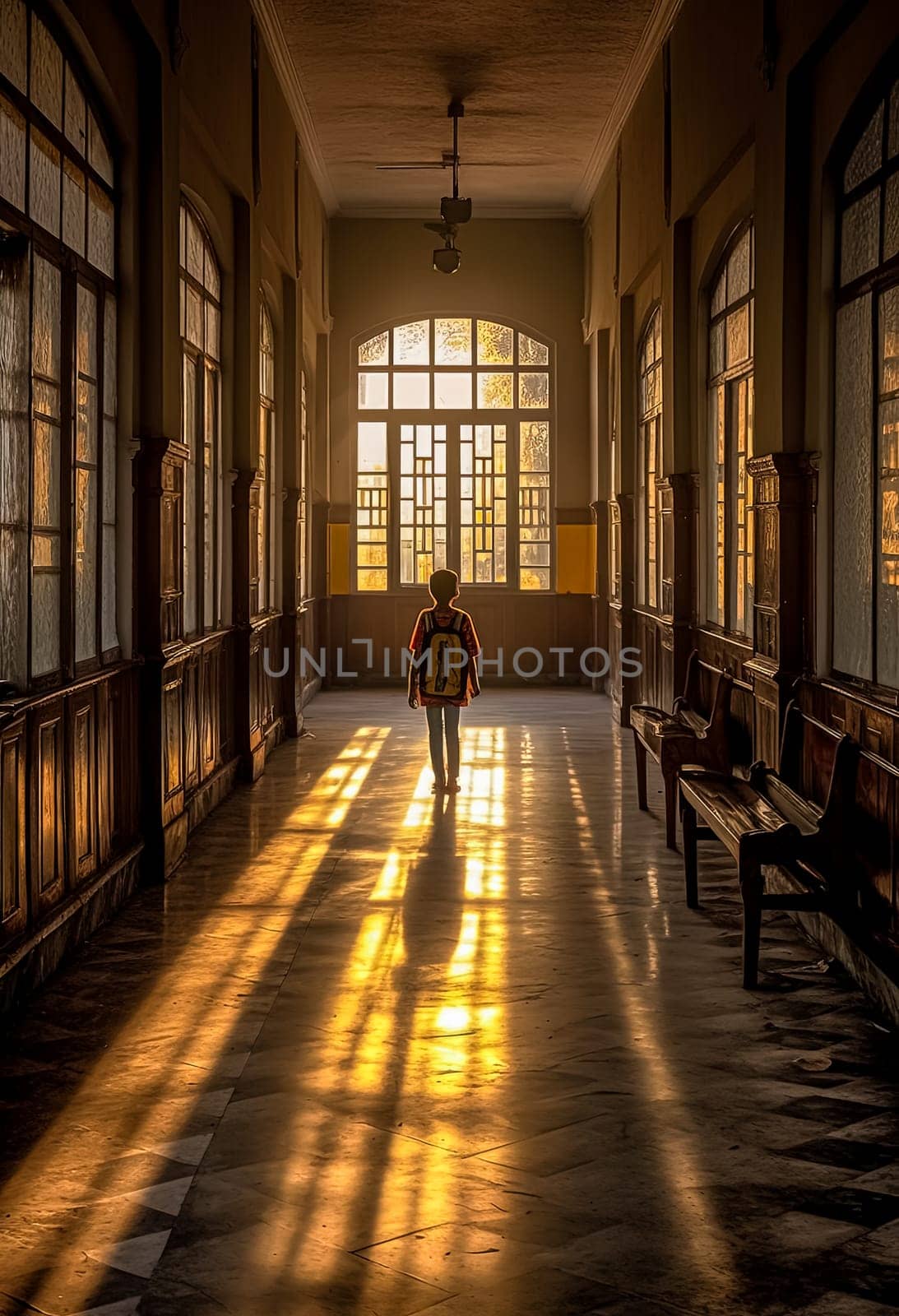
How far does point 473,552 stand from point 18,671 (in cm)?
1191

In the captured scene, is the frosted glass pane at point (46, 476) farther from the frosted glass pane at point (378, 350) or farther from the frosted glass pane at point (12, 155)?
the frosted glass pane at point (378, 350)

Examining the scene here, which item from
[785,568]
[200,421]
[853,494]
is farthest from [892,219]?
[200,421]

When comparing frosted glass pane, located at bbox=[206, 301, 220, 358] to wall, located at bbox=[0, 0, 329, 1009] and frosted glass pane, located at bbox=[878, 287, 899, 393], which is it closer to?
wall, located at bbox=[0, 0, 329, 1009]

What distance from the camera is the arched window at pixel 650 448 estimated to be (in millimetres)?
11500

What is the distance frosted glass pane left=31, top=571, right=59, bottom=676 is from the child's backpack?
3653 mm

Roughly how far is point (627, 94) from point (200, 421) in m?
5.30

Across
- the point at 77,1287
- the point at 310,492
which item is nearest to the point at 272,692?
the point at 310,492

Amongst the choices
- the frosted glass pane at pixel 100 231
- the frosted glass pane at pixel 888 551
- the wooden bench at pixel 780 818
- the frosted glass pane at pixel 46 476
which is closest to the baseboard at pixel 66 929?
the frosted glass pane at pixel 46 476

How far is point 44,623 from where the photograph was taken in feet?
17.6

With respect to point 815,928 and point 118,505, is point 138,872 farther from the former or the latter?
point 815,928

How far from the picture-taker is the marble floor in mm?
3033

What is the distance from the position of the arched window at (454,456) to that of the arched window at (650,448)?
13.0 feet

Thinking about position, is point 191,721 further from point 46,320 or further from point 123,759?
point 46,320

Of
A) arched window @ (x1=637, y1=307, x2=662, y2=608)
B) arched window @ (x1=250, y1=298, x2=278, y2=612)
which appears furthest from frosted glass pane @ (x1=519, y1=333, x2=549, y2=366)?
arched window @ (x1=250, y1=298, x2=278, y2=612)
